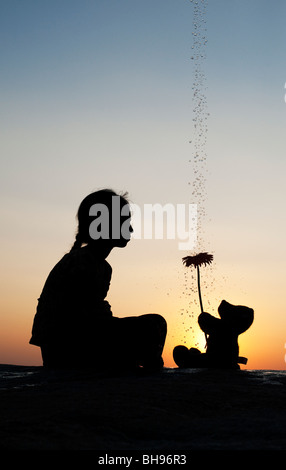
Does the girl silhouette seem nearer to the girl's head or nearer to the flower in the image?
the girl's head

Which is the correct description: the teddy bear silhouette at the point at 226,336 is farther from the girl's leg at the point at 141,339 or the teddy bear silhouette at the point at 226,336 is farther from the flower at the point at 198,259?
the flower at the point at 198,259

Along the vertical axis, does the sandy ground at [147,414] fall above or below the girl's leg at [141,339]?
below

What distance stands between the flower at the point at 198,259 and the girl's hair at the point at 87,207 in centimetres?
297

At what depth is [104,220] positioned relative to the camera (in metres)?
6.33

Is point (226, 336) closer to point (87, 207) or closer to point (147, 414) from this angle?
point (87, 207)

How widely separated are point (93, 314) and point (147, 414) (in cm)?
260

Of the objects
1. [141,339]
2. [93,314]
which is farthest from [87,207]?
[141,339]

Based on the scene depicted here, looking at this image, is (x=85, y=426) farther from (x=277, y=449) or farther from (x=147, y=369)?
(x=147, y=369)

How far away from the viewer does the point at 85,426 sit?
3.02 metres

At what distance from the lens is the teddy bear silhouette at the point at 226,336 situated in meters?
5.84

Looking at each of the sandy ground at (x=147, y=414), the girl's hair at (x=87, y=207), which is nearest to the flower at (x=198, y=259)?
the girl's hair at (x=87, y=207)

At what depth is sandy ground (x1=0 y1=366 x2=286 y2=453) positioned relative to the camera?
2.75 m
